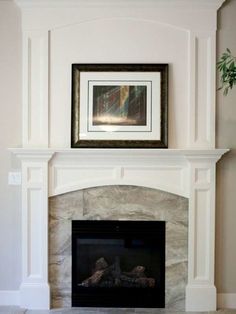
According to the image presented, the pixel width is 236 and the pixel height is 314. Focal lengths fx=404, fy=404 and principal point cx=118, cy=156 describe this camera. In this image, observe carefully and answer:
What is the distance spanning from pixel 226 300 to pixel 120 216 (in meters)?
1.21

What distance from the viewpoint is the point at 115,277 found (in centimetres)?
362

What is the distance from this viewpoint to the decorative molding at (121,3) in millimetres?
3438

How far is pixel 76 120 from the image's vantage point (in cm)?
351

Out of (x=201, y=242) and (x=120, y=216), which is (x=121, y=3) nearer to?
(x=120, y=216)

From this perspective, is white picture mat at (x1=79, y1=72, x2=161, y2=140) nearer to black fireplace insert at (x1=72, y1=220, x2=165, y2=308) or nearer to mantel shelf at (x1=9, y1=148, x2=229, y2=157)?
mantel shelf at (x1=9, y1=148, x2=229, y2=157)

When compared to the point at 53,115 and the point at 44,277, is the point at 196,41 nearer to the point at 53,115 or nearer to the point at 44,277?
the point at 53,115

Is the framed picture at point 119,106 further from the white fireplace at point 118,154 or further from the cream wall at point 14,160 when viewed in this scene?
the cream wall at point 14,160

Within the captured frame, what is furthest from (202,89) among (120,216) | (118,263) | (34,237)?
(34,237)

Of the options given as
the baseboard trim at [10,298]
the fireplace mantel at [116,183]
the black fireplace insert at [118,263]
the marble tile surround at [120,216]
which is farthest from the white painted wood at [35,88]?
the baseboard trim at [10,298]

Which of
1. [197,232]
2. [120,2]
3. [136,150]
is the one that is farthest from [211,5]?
[197,232]

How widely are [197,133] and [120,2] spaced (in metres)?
1.30

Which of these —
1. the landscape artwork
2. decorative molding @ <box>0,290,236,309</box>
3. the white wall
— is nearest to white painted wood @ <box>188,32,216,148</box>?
the landscape artwork

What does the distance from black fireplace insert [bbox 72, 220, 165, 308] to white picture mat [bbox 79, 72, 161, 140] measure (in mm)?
762

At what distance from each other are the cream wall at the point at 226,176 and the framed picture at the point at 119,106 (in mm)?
521
